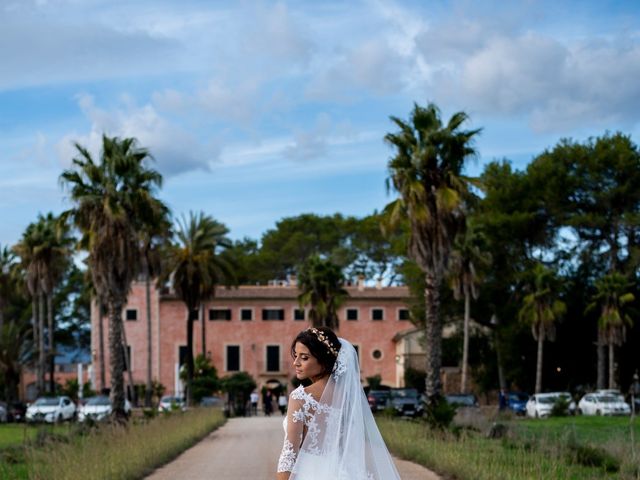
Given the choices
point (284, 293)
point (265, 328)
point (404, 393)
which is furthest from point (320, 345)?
point (265, 328)

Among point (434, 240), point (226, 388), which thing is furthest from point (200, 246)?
→ point (434, 240)

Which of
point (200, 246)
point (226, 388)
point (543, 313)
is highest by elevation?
point (200, 246)

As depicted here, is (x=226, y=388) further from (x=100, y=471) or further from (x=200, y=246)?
(x=100, y=471)

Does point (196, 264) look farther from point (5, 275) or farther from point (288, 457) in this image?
point (288, 457)

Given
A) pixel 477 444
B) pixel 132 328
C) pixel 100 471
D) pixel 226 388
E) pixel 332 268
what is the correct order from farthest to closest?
pixel 132 328 < pixel 332 268 < pixel 226 388 < pixel 477 444 < pixel 100 471

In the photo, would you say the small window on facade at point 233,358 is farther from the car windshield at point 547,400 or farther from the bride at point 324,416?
the bride at point 324,416

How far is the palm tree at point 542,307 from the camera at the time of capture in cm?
6600

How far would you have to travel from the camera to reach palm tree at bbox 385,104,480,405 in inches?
1369

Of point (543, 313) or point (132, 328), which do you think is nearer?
point (543, 313)

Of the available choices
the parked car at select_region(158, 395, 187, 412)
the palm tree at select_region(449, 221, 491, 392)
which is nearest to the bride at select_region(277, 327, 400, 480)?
the parked car at select_region(158, 395, 187, 412)

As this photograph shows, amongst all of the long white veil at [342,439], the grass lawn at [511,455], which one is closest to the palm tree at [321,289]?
the grass lawn at [511,455]

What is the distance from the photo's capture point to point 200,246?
65938 mm

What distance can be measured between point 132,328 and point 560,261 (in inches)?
1370

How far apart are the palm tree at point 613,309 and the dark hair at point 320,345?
5885 cm
